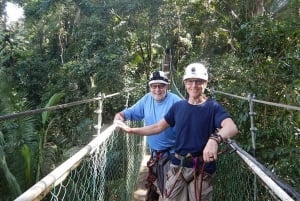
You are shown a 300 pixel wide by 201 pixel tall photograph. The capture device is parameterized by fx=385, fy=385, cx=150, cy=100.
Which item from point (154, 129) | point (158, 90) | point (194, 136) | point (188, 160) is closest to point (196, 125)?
point (194, 136)

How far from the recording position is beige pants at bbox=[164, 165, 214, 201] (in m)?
2.01

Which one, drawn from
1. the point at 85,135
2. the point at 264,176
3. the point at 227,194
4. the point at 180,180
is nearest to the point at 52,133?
the point at 85,135

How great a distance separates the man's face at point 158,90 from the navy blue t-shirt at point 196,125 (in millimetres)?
562

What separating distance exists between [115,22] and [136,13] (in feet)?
1.91

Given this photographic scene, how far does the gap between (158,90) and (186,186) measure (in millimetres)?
747

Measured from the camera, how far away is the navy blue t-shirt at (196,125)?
1966mm

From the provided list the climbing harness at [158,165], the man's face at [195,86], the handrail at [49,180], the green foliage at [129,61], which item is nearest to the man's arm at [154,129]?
the man's face at [195,86]

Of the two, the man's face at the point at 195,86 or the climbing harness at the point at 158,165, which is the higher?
the man's face at the point at 195,86

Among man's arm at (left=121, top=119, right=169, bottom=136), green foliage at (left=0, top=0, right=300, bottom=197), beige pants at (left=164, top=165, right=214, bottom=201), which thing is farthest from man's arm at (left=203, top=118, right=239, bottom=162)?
green foliage at (left=0, top=0, right=300, bottom=197)

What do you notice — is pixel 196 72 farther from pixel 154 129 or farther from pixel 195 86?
pixel 154 129

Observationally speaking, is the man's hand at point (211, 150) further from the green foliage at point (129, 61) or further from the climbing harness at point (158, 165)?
the green foliage at point (129, 61)

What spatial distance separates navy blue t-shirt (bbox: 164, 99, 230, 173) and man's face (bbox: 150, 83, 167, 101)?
1.85 feet

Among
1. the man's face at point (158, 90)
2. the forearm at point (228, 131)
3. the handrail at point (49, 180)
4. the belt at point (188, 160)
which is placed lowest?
the belt at point (188, 160)

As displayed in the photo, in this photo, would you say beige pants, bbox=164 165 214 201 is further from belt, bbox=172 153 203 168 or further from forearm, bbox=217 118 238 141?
forearm, bbox=217 118 238 141
